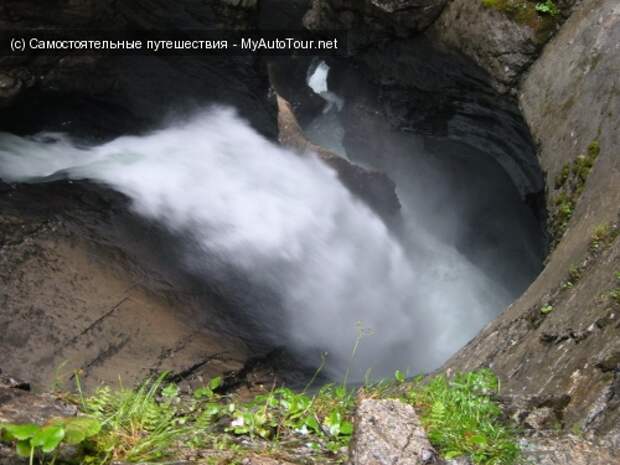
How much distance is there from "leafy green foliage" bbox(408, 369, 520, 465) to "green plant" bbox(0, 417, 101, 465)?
1.77 meters

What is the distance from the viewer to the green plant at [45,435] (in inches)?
89.7

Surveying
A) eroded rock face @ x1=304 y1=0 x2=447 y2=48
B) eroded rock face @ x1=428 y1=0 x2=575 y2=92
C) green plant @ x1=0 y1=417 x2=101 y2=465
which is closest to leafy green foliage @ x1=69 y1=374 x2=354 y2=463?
green plant @ x1=0 y1=417 x2=101 y2=465

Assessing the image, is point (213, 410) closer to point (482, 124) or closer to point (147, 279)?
point (147, 279)

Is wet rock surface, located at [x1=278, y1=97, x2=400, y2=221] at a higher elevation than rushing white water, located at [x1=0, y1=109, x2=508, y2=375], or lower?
higher

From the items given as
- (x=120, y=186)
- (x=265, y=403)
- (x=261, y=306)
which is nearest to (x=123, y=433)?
(x=265, y=403)

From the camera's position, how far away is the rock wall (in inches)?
152

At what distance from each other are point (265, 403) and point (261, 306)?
276 inches

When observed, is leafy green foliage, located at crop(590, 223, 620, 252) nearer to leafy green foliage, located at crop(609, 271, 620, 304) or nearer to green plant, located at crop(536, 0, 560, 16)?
leafy green foliage, located at crop(609, 271, 620, 304)

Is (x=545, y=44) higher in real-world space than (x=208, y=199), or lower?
higher

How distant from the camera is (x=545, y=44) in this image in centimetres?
953

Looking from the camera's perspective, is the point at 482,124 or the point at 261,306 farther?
the point at 482,124

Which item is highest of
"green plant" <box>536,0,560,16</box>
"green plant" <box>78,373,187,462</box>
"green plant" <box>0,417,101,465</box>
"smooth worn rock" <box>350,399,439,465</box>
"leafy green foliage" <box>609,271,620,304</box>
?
"green plant" <box>536,0,560,16</box>
